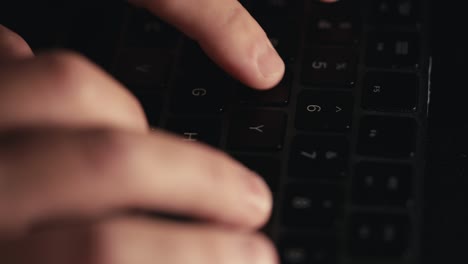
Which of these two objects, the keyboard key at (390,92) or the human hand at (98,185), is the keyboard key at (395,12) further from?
the human hand at (98,185)

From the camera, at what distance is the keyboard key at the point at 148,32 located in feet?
2.27

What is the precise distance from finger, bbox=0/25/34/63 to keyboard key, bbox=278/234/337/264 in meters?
0.26

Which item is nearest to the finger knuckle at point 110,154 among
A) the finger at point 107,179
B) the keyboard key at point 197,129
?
the finger at point 107,179

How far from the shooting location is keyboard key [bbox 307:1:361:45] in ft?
2.18

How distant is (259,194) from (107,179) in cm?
12

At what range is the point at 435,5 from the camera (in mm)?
698

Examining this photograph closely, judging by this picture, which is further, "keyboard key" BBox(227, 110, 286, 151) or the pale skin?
"keyboard key" BBox(227, 110, 286, 151)

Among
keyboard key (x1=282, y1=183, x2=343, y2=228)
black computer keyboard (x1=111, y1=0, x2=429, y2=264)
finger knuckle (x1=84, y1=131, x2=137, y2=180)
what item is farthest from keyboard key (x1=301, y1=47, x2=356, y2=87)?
finger knuckle (x1=84, y1=131, x2=137, y2=180)

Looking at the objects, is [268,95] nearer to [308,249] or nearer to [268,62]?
[268,62]

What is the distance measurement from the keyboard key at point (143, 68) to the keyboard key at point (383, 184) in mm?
208

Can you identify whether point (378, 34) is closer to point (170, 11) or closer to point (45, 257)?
point (170, 11)

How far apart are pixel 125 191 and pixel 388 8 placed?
0.34m

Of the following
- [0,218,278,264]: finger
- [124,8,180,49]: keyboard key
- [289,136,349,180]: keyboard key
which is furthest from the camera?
[124,8,180,49]: keyboard key

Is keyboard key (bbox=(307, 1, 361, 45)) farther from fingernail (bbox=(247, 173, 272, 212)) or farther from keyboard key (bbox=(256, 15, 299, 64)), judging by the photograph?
fingernail (bbox=(247, 173, 272, 212))
